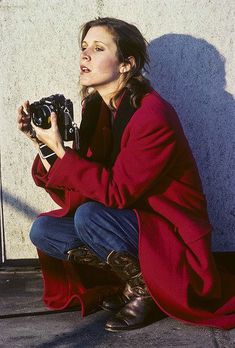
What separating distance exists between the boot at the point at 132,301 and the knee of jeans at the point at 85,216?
16 cm

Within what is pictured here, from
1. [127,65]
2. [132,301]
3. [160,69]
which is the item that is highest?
[127,65]

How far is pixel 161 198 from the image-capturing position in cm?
316

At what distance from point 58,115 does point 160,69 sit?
80 centimetres

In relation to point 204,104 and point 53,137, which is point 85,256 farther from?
point 204,104

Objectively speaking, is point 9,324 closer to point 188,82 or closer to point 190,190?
point 190,190

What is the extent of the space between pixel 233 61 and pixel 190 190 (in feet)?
2.90

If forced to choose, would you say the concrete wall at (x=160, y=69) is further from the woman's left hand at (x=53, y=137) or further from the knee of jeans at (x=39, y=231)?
the woman's left hand at (x=53, y=137)

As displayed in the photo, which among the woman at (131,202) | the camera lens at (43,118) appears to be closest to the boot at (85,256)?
the woman at (131,202)

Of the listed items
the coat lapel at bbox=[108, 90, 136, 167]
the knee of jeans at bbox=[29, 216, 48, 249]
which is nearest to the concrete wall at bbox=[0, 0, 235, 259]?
the knee of jeans at bbox=[29, 216, 48, 249]

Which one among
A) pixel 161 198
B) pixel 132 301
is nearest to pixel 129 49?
pixel 161 198

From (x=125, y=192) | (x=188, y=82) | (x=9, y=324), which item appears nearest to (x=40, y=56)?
(x=188, y=82)

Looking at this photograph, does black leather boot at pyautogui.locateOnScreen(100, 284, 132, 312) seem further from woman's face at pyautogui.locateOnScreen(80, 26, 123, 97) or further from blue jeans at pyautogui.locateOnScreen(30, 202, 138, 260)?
woman's face at pyautogui.locateOnScreen(80, 26, 123, 97)

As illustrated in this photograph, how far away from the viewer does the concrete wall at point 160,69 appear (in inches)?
146

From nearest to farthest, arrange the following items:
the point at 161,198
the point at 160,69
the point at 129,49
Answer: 1. the point at 161,198
2. the point at 129,49
3. the point at 160,69
